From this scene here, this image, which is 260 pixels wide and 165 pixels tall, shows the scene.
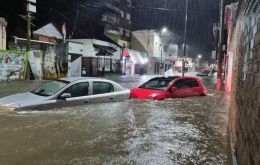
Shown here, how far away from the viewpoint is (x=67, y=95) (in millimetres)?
8375

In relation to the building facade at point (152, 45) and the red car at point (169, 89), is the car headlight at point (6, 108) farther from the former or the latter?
the building facade at point (152, 45)

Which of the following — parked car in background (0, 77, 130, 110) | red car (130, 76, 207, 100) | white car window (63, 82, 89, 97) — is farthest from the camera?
red car (130, 76, 207, 100)

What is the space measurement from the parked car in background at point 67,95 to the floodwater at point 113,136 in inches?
7.4

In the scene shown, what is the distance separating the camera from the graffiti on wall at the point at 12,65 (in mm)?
21656

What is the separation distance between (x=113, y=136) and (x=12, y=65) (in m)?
17.6

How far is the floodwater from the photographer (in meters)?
5.53

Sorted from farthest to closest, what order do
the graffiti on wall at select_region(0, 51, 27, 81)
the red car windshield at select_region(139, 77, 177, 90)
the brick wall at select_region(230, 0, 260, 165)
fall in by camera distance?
the graffiti on wall at select_region(0, 51, 27, 81)
the red car windshield at select_region(139, 77, 177, 90)
the brick wall at select_region(230, 0, 260, 165)

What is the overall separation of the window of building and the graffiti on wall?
1448 cm

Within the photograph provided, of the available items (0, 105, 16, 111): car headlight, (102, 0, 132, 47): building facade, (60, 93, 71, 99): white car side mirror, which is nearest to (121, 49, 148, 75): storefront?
(102, 0, 132, 47): building facade

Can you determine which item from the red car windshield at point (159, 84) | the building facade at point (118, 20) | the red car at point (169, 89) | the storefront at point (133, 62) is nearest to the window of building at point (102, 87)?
the red car at point (169, 89)

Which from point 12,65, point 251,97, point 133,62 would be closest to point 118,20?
point 133,62

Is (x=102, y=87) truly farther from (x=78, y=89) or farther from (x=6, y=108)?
(x=6, y=108)

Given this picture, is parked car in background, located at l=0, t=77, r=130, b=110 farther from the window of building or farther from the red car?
A: the red car

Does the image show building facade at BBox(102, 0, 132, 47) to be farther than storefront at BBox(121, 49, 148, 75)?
No
